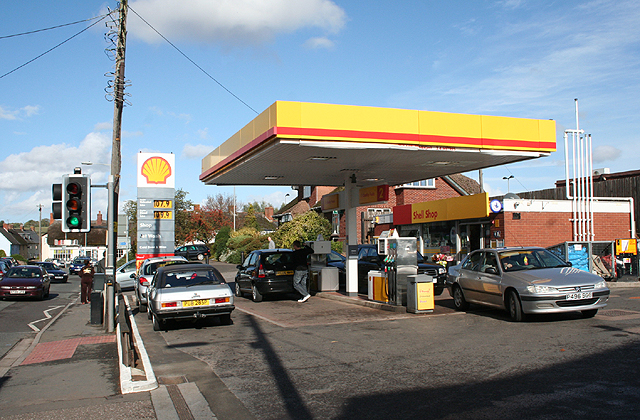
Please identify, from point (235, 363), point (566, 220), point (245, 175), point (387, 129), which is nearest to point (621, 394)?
point (235, 363)

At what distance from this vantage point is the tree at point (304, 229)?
1315 inches

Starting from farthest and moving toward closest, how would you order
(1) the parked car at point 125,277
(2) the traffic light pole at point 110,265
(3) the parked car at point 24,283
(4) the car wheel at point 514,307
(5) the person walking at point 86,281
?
(1) the parked car at point 125,277
(3) the parked car at point 24,283
(5) the person walking at point 86,281
(2) the traffic light pole at point 110,265
(4) the car wheel at point 514,307

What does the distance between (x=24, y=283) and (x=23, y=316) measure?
537 centimetres

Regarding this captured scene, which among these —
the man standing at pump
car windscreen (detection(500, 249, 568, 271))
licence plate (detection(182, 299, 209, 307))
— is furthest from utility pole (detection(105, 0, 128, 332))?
car windscreen (detection(500, 249, 568, 271))

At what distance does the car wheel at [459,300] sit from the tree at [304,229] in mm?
20511

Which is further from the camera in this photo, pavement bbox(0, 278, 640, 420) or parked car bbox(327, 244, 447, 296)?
parked car bbox(327, 244, 447, 296)

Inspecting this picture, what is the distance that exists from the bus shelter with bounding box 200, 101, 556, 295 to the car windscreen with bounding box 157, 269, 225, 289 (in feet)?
10.7

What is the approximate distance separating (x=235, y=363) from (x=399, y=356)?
249cm

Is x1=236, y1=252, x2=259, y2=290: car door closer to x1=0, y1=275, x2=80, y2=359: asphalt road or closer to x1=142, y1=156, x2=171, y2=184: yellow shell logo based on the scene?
x1=0, y1=275, x2=80, y2=359: asphalt road

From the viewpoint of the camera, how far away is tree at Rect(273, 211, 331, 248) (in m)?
33.4

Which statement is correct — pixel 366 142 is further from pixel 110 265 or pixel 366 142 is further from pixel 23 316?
pixel 23 316

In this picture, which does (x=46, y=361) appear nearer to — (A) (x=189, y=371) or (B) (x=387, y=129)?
(A) (x=189, y=371)

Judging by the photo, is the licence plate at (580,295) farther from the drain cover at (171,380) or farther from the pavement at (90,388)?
the drain cover at (171,380)

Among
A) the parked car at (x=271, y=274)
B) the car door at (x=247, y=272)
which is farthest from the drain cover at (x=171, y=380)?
the car door at (x=247, y=272)
